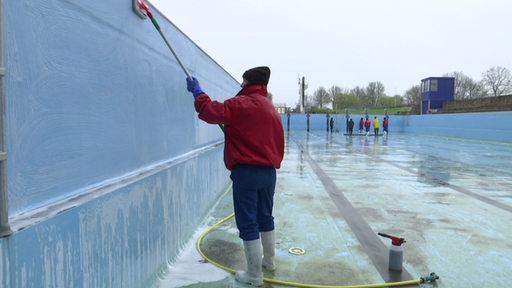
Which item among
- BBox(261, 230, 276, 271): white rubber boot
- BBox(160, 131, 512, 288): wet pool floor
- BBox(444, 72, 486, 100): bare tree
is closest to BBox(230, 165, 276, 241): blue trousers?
BBox(261, 230, 276, 271): white rubber boot

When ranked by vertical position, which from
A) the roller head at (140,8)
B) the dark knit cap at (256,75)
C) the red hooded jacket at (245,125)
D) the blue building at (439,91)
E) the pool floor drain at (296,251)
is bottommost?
the pool floor drain at (296,251)

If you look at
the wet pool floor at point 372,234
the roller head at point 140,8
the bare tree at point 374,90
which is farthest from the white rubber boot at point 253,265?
the bare tree at point 374,90

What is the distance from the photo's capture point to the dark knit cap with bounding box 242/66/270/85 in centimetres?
323

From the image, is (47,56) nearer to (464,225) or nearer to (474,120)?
(464,225)

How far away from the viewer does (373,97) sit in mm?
73875

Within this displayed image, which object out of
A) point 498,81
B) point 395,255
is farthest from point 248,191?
point 498,81

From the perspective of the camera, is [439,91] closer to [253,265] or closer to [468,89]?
[468,89]

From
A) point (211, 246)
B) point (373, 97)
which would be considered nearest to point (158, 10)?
point (211, 246)

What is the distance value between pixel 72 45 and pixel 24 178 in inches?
29.0

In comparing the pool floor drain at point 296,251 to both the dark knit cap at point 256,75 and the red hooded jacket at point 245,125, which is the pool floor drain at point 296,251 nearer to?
the red hooded jacket at point 245,125

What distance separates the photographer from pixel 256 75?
3.23 metres

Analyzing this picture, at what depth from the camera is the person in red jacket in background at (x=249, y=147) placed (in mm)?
3004

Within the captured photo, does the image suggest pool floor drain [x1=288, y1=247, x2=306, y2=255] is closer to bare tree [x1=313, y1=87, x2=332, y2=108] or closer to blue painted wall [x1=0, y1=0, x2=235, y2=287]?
blue painted wall [x1=0, y1=0, x2=235, y2=287]

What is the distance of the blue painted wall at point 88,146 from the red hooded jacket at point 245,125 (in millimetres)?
557
